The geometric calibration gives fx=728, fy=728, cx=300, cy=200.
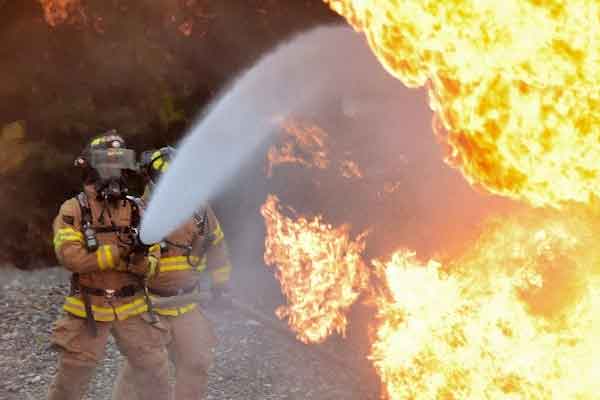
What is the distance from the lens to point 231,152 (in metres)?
10.1

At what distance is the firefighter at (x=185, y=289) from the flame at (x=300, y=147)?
314 centimetres

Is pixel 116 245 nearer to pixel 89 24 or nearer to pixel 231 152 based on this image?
pixel 231 152

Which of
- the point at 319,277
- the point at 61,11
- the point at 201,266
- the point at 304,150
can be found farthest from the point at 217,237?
the point at 61,11

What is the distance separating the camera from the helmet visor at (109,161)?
5.20 meters

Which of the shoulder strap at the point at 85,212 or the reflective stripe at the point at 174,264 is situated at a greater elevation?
the shoulder strap at the point at 85,212

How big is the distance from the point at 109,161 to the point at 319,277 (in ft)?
9.20

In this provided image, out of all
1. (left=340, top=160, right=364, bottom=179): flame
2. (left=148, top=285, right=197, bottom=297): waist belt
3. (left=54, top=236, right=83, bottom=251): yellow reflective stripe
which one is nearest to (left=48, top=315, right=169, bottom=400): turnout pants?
(left=148, top=285, right=197, bottom=297): waist belt

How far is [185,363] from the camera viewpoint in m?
5.65

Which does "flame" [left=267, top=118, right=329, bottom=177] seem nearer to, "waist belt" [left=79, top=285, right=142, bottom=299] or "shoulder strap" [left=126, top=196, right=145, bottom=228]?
"shoulder strap" [left=126, top=196, right=145, bottom=228]

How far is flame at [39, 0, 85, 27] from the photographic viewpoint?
10.5 meters

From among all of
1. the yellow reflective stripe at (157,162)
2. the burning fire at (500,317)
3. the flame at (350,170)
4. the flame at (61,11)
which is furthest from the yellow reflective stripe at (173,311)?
→ the flame at (61,11)

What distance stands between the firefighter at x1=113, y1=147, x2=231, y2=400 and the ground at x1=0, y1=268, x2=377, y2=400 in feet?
2.94

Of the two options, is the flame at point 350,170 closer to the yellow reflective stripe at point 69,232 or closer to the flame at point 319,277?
the flame at point 319,277

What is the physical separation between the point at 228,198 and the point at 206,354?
15.4 feet
